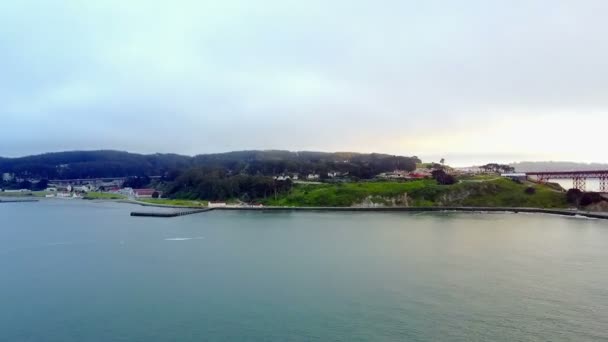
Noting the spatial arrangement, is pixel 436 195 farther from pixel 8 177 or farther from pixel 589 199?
pixel 8 177

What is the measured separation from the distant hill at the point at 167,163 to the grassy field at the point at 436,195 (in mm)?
14235

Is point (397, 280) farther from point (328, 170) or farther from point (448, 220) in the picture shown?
point (328, 170)

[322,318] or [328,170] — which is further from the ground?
[328,170]

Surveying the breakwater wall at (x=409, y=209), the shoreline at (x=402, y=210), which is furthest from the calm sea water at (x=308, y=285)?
the breakwater wall at (x=409, y=209)

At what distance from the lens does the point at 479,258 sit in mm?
16141

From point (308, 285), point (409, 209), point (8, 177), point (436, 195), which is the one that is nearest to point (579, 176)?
point (436, 195)

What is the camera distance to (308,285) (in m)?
12.9

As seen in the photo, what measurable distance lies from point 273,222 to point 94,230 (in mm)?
9788

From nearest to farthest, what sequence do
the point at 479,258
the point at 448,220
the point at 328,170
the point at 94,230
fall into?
1. the point at 479,258
2. the point at 94,230
3. the point at 448,220
4. the point at 328,170

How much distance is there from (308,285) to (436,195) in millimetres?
26347

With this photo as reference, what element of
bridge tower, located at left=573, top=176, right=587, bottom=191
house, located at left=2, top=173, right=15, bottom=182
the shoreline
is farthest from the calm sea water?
house, located at left=2, top=173, right=15, bottom=182

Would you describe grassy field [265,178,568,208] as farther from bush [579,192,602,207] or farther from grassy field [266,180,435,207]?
bush [579,192,602,207]

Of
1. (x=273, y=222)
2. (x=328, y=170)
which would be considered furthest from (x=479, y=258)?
(x=328, y=170)

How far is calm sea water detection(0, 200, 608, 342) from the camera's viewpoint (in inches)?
379
